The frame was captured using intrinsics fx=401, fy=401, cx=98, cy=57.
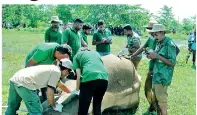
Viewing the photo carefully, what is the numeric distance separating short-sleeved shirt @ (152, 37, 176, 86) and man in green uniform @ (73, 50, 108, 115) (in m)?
1.03

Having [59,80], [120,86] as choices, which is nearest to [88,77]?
[59,80]

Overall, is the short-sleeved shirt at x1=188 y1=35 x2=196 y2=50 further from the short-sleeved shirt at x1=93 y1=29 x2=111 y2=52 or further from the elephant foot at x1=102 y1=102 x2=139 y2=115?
the elephant foot at x1=102 y1=102 x2=139 y2=115

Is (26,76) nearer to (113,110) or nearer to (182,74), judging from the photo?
(113,110)

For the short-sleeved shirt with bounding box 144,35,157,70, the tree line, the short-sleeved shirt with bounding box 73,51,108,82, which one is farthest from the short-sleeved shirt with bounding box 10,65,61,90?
the tree line

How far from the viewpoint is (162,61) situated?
231 inches

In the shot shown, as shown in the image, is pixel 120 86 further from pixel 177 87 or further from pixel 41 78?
pixel 177 87

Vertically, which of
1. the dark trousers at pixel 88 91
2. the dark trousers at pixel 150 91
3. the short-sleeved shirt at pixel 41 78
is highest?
the short-sleeved shirt at pixel 41 78

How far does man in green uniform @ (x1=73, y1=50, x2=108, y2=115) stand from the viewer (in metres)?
5.19

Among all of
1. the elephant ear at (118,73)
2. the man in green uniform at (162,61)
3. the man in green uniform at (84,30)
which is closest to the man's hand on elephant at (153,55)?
the man in green uniform at (162,61)

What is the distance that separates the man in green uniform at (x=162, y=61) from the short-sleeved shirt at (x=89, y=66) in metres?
1.03

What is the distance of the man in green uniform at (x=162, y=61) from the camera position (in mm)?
5863

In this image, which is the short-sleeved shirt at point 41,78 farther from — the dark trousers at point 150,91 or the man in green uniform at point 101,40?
the man in green uniform at point 101,40

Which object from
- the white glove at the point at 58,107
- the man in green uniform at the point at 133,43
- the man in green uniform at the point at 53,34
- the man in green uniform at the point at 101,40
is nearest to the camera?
the white glove at the point at 58,107

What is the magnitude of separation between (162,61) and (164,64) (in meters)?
0.09
